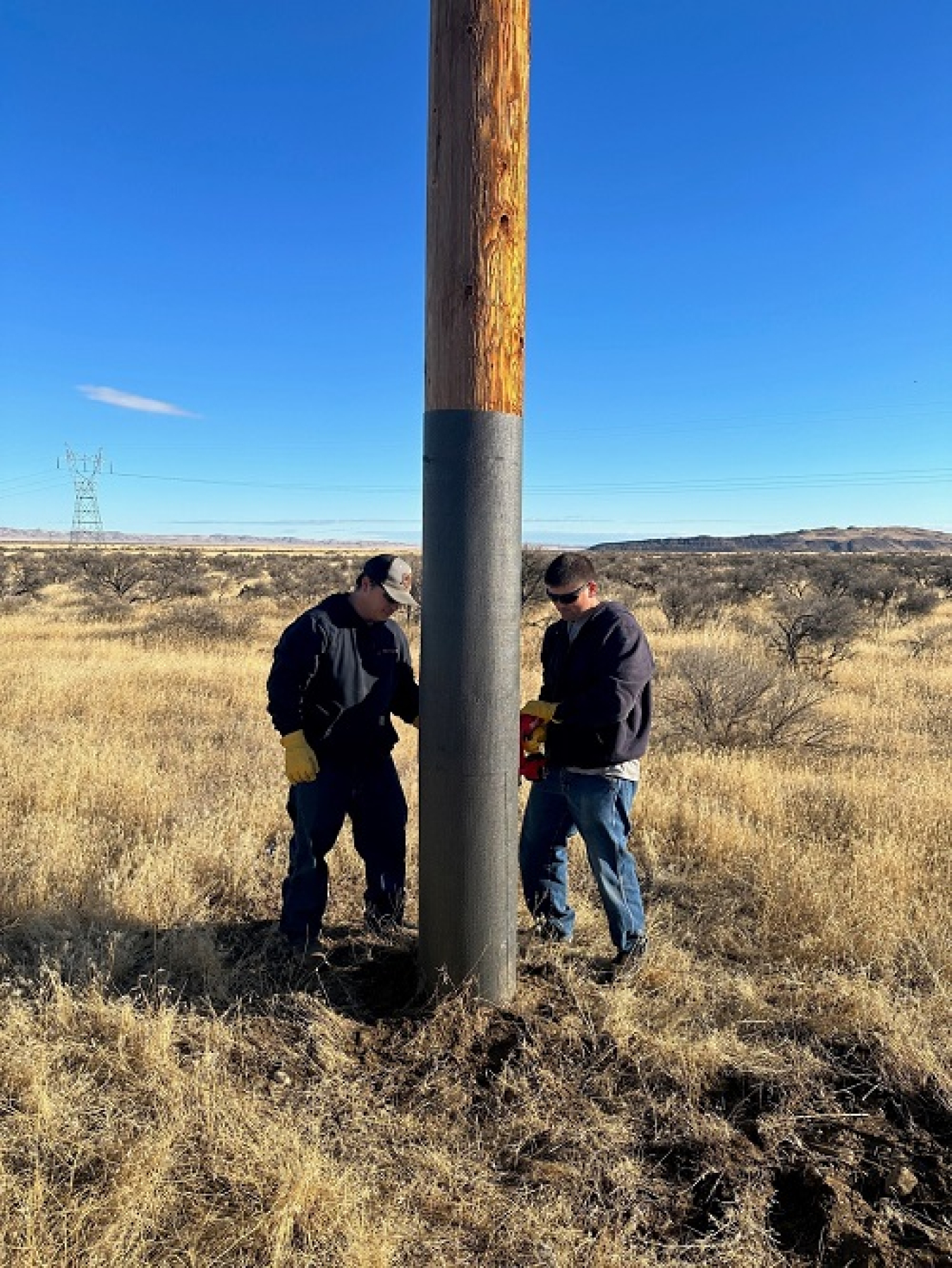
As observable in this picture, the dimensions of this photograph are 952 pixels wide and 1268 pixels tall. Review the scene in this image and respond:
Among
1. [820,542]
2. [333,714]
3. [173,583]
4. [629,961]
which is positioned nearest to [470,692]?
[333,714]

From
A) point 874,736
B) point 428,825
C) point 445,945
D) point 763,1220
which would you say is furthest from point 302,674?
point 874,736

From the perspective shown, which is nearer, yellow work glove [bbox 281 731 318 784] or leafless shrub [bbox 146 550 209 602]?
yellow work glove [bbox 281 731 318 784]

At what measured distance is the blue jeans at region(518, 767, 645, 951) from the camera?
12.1ft

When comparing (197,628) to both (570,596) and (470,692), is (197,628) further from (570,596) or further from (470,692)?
(470,692)

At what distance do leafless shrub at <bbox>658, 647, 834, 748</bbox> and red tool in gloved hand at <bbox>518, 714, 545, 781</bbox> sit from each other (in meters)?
4.73

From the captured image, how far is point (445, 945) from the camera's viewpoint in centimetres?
312

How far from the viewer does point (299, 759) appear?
3.60m

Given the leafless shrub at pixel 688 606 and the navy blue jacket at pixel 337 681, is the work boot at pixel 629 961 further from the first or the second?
the leafless shrub at pixel 688 606

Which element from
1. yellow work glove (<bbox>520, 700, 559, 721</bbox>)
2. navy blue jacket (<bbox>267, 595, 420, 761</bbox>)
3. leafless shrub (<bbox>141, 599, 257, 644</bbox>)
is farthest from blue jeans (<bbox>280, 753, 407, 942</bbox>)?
leafless shrub (<bbox>141, 599, 257, 644</bbox>)

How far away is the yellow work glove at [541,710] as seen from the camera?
3741 millimetres

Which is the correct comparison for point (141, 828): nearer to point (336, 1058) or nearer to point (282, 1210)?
point (336, 1058)

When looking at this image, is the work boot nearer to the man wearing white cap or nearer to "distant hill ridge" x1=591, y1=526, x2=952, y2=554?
the man wearing white cap

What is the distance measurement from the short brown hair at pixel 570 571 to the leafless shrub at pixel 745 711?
16.4 feet

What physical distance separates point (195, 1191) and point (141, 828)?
10.6 ft
